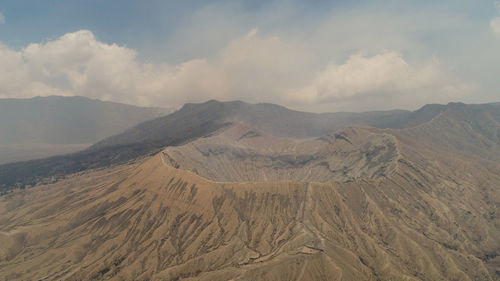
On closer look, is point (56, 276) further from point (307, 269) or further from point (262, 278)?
point (307, 269)

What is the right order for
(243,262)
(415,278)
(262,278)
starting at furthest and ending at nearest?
(243,262) < (415,278) < (262,278)

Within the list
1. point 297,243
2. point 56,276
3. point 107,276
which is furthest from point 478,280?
point 56,276

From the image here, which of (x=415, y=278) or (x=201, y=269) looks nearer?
(x=415, y=278)

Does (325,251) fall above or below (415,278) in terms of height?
above

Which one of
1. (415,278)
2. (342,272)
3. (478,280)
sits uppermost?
(342,272)

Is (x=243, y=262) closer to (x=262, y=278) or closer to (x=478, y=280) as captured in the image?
(x=262, y=278)

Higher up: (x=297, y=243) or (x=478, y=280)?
(x=297, y=243)

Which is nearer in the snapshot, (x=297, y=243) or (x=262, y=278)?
(x=262, y=278)

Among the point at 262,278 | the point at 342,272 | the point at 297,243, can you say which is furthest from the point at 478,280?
the point at 262,278

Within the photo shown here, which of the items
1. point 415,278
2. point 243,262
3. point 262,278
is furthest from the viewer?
point 243,262
